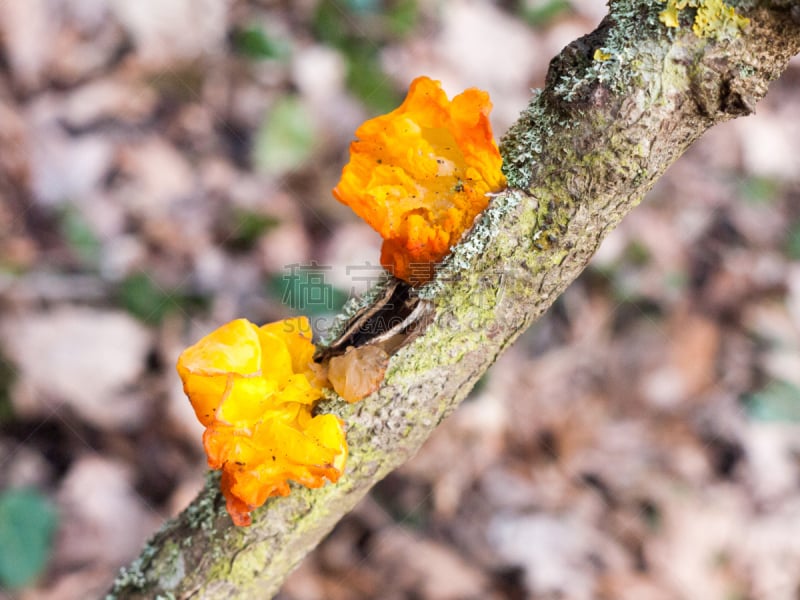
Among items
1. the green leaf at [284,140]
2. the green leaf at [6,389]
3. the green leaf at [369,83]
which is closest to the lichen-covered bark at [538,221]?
the green leaf at [6,389]

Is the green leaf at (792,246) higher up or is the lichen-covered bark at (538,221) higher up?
the green leaf at (792,246)

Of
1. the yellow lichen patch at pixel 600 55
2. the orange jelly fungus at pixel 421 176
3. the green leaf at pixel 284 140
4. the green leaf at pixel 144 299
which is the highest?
the green leaf at pixel 284 140

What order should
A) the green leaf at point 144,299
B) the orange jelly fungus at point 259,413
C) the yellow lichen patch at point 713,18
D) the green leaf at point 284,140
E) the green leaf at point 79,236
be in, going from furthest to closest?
the green leaf at point 284,140 → the green leaf at point 79,236 → the green leaf at point 144,299 → the orange jelly fungus at point 259,413 → the yellow lichen patch at point 713,18

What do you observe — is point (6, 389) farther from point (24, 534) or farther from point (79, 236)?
point (79, 236)

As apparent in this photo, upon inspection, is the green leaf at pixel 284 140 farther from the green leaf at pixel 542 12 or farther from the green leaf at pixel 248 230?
the green leaf at pixel 542 12

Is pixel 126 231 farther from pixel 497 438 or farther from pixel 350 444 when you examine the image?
pixel 350 444

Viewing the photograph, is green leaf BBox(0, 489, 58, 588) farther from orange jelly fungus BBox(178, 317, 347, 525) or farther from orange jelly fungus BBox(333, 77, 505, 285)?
orange jelly fungus BBox(333, 77, 505, 285)

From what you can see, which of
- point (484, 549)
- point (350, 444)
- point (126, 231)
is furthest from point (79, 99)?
point (350, 444)
